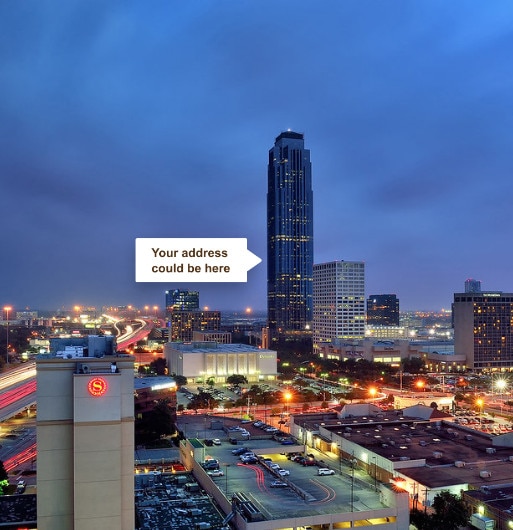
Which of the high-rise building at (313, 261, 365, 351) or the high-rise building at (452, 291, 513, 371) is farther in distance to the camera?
the high-rise building at (313, 261, 365, 351)

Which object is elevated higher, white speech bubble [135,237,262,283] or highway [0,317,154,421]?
white speech bubble [135,237,262,283]

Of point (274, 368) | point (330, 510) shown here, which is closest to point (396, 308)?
point (274, 368)

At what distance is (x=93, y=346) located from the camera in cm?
505

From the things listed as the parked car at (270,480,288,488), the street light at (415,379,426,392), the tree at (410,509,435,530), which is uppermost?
the parked car at (270,480,288,488)

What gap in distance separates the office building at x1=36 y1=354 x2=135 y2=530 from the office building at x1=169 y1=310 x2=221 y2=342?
1588 inches

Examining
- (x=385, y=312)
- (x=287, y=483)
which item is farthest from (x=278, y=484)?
(x=385, y=312)

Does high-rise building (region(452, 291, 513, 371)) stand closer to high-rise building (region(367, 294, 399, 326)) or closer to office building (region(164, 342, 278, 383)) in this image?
office building (region(164, 342, 278, 383))

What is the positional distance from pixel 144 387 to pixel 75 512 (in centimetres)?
1024

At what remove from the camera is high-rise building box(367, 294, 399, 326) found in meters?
66.9

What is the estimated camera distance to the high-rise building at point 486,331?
2927 centimetres

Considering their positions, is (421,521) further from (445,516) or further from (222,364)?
(222,364)

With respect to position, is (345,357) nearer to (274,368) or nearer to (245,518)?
(274,368)

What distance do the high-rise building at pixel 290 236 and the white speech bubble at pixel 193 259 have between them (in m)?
46.9

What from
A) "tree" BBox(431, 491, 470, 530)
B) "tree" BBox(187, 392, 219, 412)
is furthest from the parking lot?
"tree" BBox(187, 392, 219, 412)
